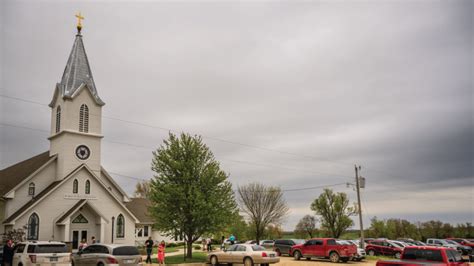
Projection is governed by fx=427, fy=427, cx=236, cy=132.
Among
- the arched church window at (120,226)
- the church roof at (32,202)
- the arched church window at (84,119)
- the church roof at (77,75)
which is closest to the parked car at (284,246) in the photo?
the arched church window at (120,226)

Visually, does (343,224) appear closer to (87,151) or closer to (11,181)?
(87,151)

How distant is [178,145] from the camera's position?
3098 centimetres

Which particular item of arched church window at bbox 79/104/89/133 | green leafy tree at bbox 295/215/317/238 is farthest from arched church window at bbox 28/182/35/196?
green leafy tree at bbox 295/215/317/238

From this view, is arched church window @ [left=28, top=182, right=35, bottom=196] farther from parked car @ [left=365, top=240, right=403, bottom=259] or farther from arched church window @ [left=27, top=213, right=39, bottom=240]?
parked car @ [left=365, top=240, right=403, bottom=259]

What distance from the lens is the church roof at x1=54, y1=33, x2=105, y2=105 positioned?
42094 mm

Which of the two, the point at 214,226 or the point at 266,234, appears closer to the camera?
the point at 214,226

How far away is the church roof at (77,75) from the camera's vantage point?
138 ft

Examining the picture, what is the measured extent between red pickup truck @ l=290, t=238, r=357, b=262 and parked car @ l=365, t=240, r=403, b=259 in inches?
276

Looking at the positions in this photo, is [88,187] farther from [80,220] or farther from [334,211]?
[334,211]

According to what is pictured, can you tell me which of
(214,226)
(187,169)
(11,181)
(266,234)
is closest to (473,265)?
(214,226)

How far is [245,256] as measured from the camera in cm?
2494

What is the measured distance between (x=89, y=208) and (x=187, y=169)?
13.9m

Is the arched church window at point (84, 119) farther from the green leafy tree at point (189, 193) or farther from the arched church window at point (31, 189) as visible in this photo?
the green leafy tree at point (189, 193)

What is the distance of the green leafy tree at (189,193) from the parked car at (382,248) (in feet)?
46.9
